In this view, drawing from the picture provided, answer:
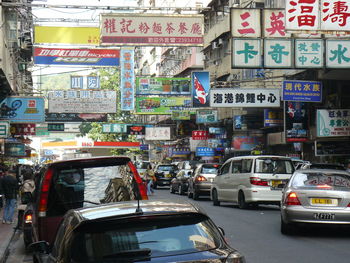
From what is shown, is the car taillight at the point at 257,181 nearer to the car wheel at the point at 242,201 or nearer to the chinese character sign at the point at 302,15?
the car wheel at the point at 242,201

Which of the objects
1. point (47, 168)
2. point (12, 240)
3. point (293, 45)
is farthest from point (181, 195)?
point (47, 168)

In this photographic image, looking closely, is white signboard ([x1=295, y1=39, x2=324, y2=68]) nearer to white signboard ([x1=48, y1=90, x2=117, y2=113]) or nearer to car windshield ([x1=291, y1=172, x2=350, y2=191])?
car windshield ([x1=291, y1=172, x2=350, y2=191])

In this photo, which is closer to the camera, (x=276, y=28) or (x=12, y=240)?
(x=12, y=240)

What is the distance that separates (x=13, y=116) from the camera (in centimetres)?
3522

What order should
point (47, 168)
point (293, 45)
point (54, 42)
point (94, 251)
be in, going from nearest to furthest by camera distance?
point (94, 251) → point (47, 168) → point (293, 45) → point (54, 42)

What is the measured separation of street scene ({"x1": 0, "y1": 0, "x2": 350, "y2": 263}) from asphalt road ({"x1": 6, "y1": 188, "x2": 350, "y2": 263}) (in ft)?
0.14

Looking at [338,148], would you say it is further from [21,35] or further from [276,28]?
[21,35]

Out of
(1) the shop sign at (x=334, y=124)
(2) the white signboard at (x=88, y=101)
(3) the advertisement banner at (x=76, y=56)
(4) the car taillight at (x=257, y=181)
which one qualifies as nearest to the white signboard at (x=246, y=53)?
(4) the car taillight at (x=257, y=181)

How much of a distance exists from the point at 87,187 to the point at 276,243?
15.1 feet

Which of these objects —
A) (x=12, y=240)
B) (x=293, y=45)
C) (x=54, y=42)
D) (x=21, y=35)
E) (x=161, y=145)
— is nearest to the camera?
(x=12, y=240)

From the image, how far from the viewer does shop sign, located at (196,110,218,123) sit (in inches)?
1812

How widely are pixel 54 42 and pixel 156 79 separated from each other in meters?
14.9

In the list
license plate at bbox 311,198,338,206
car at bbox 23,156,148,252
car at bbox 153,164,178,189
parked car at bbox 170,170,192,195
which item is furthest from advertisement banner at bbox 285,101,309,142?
car at bbox 23,156,148,252

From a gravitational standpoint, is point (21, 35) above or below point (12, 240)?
above
